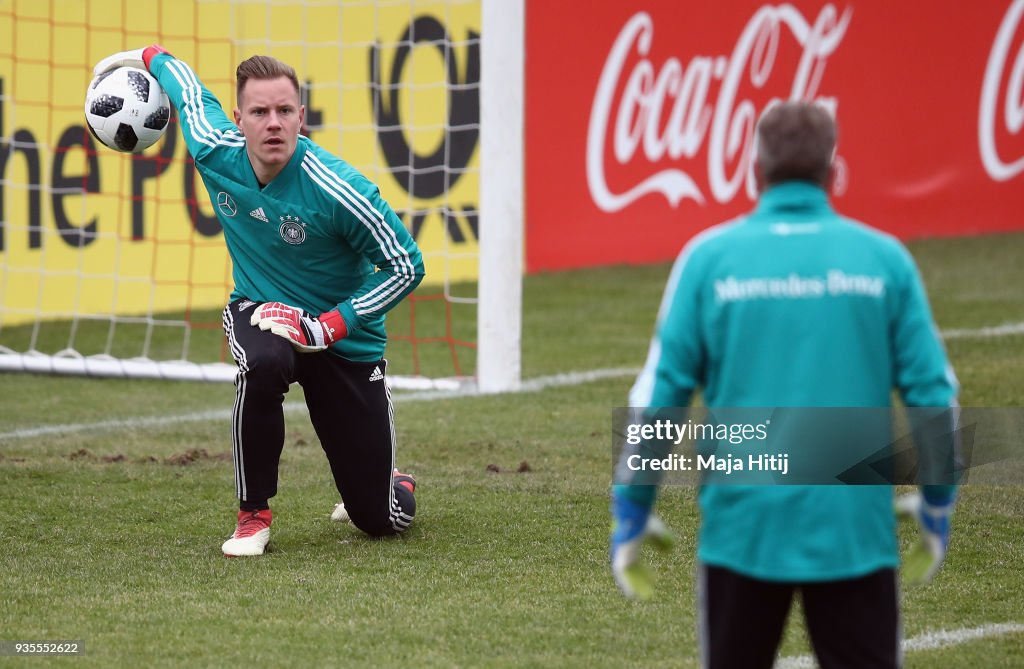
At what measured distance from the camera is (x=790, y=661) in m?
3.92

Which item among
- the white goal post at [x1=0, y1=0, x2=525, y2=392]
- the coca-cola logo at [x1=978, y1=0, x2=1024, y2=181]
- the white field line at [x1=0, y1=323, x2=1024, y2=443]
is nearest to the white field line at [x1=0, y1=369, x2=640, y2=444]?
the white field line at [x1=0, y1=323, x2=1024, y2=443]

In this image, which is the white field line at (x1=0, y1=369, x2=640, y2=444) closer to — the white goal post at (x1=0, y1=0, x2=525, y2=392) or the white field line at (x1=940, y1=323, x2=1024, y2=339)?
the white goal post at (x1=0, y1=0, x2=525, y2=392)

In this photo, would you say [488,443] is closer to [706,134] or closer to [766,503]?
[766,503]

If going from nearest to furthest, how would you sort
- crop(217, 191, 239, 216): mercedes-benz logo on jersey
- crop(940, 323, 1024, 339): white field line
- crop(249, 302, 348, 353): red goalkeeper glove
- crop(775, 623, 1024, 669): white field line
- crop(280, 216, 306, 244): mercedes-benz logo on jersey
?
1. crop(775, 623, 1024, 669): white field line
2. crop(249, 302, 348, 353): red goalkeeper glove
3. crop(280, 216, 306, 244): mercedes-benz logo on jersey
4. crop(217, 191, 239, 216): mercedes-benz logo on jersey
5. crop(940, 323, 1024, 339): white field line

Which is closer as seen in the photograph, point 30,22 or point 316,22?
point 30,22

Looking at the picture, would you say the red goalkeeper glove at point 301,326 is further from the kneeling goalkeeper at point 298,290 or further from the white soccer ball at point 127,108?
the white soccer ball at point 127,108

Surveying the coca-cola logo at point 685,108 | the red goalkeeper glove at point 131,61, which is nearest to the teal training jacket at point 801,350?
the red goalkeeper glove at point 131,61

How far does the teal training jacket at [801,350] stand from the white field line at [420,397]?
5.04 metres

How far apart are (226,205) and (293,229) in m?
0.27

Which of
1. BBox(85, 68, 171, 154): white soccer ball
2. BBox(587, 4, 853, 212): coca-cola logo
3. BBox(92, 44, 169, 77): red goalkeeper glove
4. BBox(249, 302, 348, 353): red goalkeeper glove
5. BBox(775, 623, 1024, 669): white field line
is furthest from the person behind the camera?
BBox(587, 4, 853, 212): coca-cola logo

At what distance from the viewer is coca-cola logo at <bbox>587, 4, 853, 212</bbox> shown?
12.2 metres

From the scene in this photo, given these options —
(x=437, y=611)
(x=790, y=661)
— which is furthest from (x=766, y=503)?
(x=437, y=611)

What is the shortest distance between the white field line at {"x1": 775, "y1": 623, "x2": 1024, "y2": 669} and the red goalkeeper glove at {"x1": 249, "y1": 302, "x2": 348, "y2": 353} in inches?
68.7

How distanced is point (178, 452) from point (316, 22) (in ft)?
16.4
